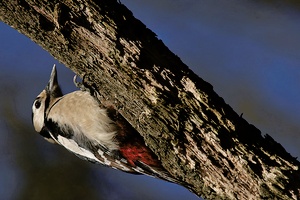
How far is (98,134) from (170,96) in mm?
730

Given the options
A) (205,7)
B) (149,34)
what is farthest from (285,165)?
(205,7)

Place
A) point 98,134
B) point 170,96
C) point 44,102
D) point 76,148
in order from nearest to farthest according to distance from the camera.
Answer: point 170,96
point 98,134
point 76,148
point 44,102

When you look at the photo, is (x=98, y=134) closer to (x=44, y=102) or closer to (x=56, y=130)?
(x=56, y=130)

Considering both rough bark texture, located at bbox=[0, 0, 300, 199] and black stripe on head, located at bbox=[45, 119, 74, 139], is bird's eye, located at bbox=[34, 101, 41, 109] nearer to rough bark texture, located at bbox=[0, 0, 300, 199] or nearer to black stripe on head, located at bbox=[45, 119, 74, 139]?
black stripe on head, located at bbox=[45, 119, 74, 139]

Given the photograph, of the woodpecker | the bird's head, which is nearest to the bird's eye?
the bird's head

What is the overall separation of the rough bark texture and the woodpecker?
34 cm

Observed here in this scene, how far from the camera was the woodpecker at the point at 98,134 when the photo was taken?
6.78 ft

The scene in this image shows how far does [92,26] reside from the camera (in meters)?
1.56

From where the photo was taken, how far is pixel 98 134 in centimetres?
224

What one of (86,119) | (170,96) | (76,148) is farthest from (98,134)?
(170,96)

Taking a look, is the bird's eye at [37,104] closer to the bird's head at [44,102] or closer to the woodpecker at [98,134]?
the bird's head at [44,102]

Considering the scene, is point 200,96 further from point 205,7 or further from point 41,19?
point 205,7

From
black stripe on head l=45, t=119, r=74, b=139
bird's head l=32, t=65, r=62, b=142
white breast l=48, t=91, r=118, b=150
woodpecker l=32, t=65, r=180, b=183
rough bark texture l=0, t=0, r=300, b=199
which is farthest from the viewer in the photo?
bird's head l=32, t=65, r=62, b=142

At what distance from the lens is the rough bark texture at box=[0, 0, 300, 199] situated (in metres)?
1.53
